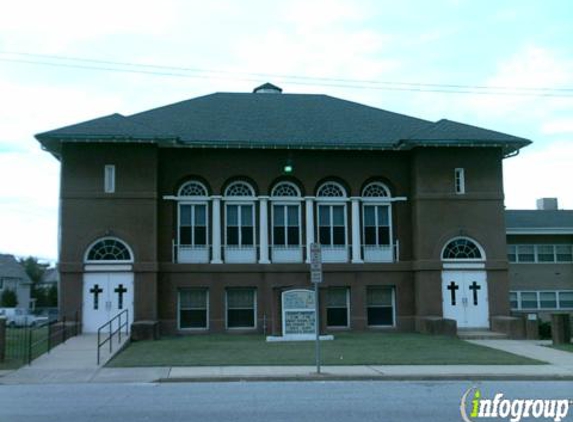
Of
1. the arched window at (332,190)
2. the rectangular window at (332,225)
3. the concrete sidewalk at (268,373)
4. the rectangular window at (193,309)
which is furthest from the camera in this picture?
the arched window at (332,190)

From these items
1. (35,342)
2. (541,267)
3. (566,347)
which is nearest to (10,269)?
(35,342)

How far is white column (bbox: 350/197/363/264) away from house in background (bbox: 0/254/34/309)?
4851 centimetres

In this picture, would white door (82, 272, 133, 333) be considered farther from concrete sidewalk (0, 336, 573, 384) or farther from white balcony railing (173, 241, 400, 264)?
concrete sidewalk (0, 336, 573, 384)

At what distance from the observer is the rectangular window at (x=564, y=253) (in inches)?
1367

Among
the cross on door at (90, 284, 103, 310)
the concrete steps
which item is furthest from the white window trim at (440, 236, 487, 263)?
the cross on door at (90, 284, 103, 310)

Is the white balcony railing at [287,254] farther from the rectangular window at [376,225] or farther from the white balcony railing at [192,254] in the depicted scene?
the rectangular window at [376,225]

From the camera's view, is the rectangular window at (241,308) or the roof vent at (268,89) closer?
the rectangular window at (241,308)

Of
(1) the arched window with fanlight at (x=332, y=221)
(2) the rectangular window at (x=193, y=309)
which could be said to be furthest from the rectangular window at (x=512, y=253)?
(2) the rectangular window at (x=193, y=309)

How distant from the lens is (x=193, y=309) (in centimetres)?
2789

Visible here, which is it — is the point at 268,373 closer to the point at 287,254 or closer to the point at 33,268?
the point at 287,254

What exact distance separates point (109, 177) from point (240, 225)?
5.23 m

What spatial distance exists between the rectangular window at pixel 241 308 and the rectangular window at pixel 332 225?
350cm

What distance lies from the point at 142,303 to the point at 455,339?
432 inches

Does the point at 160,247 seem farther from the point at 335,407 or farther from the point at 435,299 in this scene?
the point at 335,407
